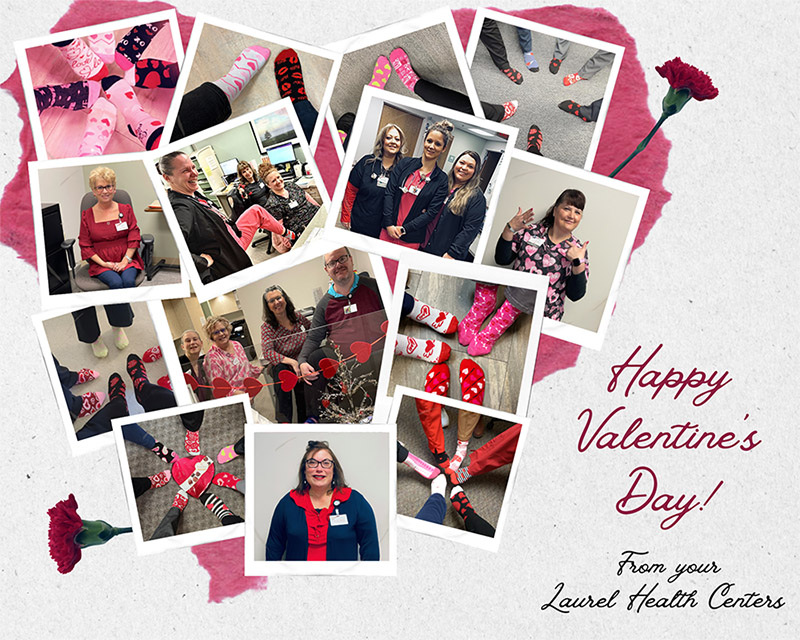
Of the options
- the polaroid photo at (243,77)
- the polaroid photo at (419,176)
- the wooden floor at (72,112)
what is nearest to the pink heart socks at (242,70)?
the polaroid photo at (243,77)

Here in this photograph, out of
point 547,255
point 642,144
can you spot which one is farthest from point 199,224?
point 642,144

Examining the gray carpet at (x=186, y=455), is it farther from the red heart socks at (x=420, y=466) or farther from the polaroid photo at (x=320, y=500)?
the red heart socks at (x=420, y=466)

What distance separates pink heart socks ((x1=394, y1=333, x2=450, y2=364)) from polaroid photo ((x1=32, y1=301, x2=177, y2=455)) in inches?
17.3

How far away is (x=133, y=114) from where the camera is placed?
1164 mm

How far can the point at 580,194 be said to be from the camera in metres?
1.16

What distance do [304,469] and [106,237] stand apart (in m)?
0.57

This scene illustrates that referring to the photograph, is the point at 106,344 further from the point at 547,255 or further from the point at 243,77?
the point at 547,255

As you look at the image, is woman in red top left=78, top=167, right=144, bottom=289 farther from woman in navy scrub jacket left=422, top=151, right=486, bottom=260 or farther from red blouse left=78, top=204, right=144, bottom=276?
woman in navy scrub jacket left=422, top=151, right=486, bottom=260

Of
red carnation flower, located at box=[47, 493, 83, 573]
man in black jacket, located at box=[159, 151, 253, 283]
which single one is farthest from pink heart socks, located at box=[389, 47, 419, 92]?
red carnation flower, located at box=[47, 493, 83, 573]

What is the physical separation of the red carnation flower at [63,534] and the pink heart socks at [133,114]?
700 mm

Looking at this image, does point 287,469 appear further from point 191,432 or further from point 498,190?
point 498,190

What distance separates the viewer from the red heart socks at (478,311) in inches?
45.0

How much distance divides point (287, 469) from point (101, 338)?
16.8 inches

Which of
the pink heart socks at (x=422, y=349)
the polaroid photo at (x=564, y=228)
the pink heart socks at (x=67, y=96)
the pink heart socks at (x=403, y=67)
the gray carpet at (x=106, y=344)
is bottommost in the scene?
the gray carpet at (x=106, y=344)
